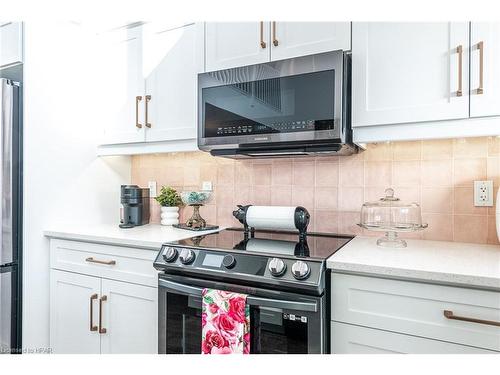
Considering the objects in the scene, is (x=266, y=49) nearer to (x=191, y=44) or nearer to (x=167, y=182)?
(x=191, y=44)

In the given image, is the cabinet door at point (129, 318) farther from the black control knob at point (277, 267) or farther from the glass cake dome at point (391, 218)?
the glass cake dome at point (391, 218)

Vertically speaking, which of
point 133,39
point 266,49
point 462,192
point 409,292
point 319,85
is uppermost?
point 133,39

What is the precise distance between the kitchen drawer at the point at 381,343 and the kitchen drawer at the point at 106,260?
83cm

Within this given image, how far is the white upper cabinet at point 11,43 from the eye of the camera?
186 centimetres

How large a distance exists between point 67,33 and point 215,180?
4.04 ft

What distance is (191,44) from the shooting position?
6.10 ft

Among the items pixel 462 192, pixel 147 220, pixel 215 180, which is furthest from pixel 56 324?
pixel 462 192

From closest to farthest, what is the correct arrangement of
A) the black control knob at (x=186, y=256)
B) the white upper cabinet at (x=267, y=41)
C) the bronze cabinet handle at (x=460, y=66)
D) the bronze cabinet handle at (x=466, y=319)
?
the bronze cabinet handle at (x=466, y=319) → the bronze cabinet handle at (x=460, y=66) → the black control knob at (x=186, y=256) → the white upper cabinet at (x=267, y=41)

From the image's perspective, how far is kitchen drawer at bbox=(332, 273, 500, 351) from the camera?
1.03 meters

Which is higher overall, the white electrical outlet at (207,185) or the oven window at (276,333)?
the white electrical outlet at (207,185)

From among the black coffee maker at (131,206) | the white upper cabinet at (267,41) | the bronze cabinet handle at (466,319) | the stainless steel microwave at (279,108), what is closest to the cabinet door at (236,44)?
the white upper cabinet at (267,41)

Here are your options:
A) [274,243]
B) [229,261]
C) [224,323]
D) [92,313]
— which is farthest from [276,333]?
[92,313]

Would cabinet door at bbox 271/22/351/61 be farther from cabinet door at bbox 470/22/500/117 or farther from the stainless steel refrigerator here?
the stainless steel refrigerator

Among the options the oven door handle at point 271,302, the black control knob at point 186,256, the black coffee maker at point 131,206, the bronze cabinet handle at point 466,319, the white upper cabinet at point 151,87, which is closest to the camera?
the bronze cabinet handle at point 466,319
